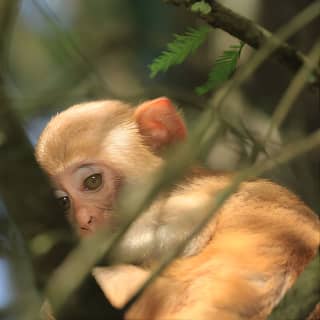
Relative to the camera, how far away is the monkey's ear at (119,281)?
2.23m

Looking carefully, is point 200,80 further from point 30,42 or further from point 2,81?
point 2,81

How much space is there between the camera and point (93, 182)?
9.18 feet

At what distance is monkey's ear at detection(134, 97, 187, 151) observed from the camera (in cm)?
288

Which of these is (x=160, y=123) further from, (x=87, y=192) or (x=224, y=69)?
(x=224, y=69)

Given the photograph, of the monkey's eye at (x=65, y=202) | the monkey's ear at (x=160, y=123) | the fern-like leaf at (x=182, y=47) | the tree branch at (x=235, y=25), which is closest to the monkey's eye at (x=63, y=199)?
the monkey's eye at (x=65, y=202)

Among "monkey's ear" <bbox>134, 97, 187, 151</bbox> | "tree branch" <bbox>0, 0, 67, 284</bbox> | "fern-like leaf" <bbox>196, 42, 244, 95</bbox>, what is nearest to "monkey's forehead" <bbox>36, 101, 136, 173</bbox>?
"monkey's ear" <bbox>134, 97, 187, 151</bbox>

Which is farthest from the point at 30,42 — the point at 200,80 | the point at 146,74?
the point at 200,80

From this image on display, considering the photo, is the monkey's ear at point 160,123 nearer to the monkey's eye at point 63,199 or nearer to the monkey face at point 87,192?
the monkey face at point 87,192

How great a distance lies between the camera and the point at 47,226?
166 cm

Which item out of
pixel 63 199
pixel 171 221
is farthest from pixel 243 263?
pixel 63 199

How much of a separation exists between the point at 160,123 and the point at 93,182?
0.30 m

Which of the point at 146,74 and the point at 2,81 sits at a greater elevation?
the point at 2,81

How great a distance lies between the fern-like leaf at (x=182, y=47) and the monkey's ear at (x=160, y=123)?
59 centimetres

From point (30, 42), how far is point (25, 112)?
352 cm
